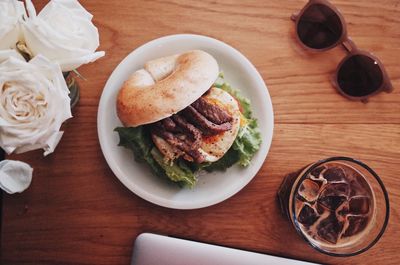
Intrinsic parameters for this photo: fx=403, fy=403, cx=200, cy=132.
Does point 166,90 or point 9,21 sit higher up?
point 9,21

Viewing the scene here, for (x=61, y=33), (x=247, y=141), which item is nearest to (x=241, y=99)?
(x=247, y=141)

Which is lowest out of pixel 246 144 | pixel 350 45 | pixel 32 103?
pixel 246 144

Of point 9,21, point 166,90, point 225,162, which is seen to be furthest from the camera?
point 225,162

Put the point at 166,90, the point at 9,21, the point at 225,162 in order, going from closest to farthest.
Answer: the point at 9,21 < the point at 166,90 < the point at 225,162

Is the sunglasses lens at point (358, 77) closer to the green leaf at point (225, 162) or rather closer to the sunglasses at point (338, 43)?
the sunglasses at point (338, 43)

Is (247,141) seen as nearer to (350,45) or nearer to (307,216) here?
(307,216)

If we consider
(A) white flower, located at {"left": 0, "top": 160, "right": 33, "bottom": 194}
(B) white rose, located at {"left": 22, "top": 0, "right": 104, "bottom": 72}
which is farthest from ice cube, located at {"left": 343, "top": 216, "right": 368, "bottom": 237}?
(A) white flower, located at {"left": 0, "top": 160, "right": 33, "bottom": 194}

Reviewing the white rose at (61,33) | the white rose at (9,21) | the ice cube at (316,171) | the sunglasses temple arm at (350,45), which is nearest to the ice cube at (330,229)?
the ice cube at (316,171)
